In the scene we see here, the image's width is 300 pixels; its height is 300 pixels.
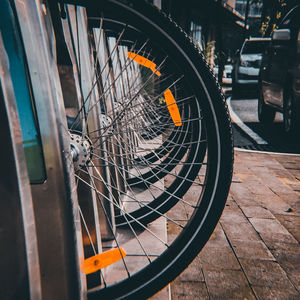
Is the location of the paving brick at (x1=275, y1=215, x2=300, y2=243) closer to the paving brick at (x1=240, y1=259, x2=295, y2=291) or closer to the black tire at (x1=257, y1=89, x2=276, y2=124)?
the paving brick at (x1=240, y1=259, x2=295, y2=291)

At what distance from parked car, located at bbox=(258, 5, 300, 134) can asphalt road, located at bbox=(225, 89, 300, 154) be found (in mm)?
231

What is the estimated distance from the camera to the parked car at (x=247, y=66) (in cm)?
1002

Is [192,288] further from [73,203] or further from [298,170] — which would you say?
[298,170]

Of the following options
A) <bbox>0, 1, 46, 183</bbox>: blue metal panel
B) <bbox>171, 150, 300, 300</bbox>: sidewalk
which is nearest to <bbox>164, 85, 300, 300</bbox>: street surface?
<bbox>171, 150, 300, 300</bbox>: sidewalk

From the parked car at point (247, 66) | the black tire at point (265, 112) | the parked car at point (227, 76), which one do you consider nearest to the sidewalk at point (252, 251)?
the black tire at point (265, 112)

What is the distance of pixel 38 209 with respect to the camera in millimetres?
1129

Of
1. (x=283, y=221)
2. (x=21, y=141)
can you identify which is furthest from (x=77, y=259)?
(x=283, y=221)

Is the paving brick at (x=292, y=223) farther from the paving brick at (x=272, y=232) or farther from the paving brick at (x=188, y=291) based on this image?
the paving brick at (x=188, y=291)

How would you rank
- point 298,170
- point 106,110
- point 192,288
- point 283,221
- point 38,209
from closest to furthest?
point 38,209, point 192,288, point 106,110, point 283,221, point 298,170

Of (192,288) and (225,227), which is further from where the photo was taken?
(225,227)

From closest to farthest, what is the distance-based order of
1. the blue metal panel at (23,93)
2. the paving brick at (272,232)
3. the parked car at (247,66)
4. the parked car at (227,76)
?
the blue metal panel at (23,93)
the paving brick at (272,232)
the parked car at (247,66)
the parked car at (227,76)

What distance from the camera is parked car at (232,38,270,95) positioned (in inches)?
395

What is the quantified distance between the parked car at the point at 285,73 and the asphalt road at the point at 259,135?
0.76ft

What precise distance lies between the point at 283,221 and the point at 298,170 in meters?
1.40
